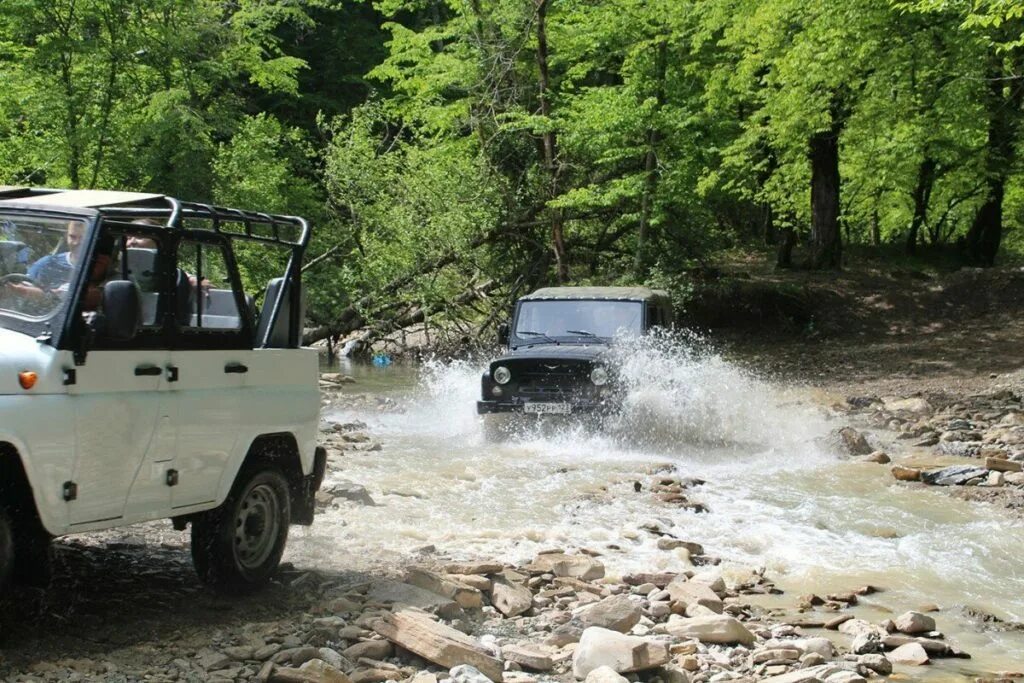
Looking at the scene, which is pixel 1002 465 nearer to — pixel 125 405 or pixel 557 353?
pixel 557 353

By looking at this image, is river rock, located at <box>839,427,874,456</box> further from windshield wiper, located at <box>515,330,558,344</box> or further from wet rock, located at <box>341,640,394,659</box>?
wet rock, located at <box>341,640,394,659</box>

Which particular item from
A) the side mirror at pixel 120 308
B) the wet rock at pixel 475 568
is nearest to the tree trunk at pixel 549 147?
the wet rock at pixel 475 568

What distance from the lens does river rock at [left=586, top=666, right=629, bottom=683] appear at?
5.61m

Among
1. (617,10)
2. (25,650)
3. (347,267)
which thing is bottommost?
(25,650)

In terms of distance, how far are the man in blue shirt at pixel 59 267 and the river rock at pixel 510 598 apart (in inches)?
128

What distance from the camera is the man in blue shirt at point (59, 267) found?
568cm

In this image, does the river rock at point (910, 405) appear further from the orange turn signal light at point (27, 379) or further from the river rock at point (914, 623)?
the orange turn signal light at point (27, 379)

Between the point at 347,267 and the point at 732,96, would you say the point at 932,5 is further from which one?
the point at 347,267

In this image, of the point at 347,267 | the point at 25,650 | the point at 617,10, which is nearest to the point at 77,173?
the point at 347,267

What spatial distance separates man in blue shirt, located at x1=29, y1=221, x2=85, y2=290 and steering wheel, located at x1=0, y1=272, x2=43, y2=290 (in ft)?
0.05

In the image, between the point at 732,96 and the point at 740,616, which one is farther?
the point at 732,96

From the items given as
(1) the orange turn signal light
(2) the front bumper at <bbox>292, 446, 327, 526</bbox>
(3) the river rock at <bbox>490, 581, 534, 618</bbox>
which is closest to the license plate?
(3) the river rock at <bbox>490, 581, 534, 618</bbox>

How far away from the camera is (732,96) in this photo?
2472 cm

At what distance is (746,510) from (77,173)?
17.9 m
